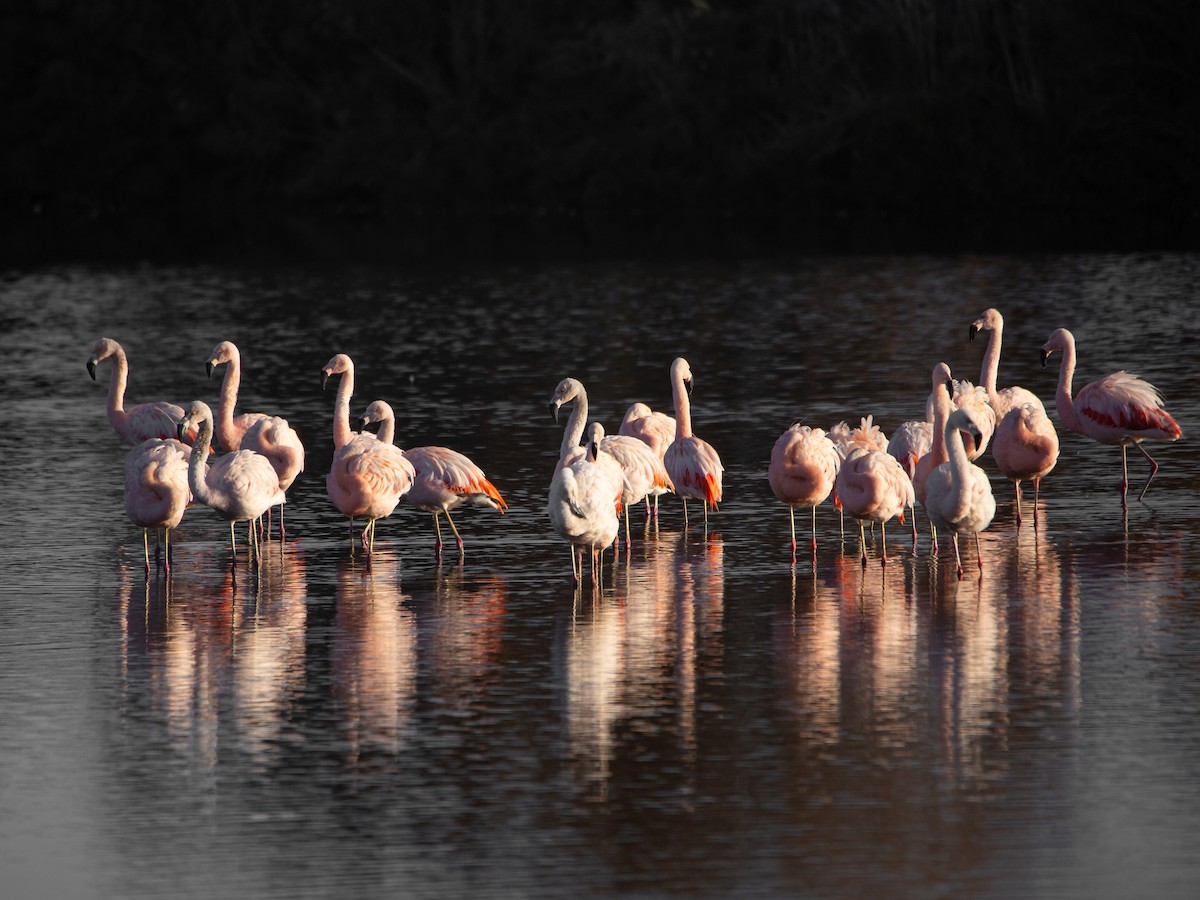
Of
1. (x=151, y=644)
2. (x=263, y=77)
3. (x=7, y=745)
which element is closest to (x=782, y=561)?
(x=151, y=644)

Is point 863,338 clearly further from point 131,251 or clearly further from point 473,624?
point 131,251

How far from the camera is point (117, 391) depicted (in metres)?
13.9

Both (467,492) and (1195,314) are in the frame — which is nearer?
(467,492)

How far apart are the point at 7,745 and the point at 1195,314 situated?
1821 centimetres

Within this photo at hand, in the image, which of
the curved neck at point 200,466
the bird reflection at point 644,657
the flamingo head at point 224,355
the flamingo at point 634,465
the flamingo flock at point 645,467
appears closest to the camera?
the bird reflection at point 644,657

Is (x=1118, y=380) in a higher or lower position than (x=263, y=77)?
lower

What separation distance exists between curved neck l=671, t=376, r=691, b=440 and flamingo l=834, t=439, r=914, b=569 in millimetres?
1788

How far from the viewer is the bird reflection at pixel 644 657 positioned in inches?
306

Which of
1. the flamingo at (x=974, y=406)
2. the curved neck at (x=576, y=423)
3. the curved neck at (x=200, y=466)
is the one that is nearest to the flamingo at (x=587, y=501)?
the curved neck at (x=576, y=423)

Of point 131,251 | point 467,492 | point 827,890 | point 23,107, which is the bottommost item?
point 827,890

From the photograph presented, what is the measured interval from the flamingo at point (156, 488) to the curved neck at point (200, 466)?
0.21 feet

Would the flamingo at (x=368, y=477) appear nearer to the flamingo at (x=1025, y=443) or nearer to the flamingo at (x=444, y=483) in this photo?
the flamingo at (x=444, y=483)

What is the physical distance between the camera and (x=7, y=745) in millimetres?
7949

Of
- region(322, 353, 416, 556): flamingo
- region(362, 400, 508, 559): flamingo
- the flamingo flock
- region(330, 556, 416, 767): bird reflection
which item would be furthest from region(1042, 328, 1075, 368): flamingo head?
region(330, 556, 416, 767): bird reflection
